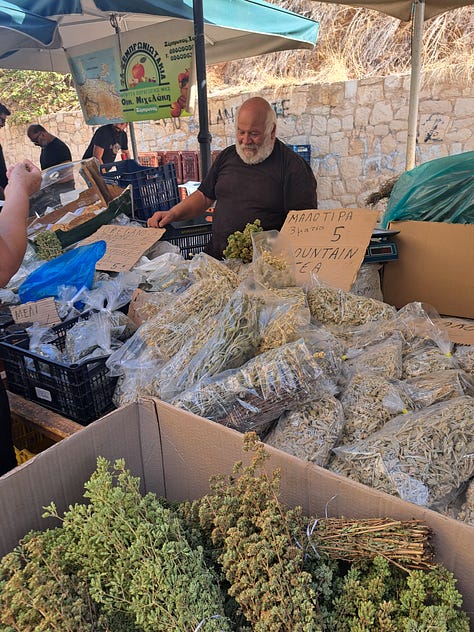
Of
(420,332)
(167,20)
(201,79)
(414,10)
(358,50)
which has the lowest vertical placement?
(420,332)

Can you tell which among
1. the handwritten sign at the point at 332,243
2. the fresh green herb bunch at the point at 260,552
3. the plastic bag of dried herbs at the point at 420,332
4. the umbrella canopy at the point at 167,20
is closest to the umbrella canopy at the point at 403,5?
the umbrella canopy at the point at 167,20

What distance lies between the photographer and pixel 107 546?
850 millimetres

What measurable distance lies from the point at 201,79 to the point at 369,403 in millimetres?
3364

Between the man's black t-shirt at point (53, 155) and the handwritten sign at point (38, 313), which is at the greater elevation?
the man's black t-shirt at point (53, 155)

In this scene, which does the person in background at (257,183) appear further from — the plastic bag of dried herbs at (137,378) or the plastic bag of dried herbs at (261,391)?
the plastic bag of dried herbs at (261,391)

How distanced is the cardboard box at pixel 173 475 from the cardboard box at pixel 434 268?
1779mm

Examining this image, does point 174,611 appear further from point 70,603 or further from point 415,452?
point 415,452

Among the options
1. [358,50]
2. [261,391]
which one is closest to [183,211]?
[261,391]

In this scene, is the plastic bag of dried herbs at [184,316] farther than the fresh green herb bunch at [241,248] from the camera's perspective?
No

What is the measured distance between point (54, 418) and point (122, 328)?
429 mm

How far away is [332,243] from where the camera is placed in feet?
7.54

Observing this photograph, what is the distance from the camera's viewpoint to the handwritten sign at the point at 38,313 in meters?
2.02

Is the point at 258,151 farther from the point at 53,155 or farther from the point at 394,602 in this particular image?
the point at 53,155

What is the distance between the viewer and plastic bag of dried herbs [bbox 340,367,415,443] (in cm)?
128
